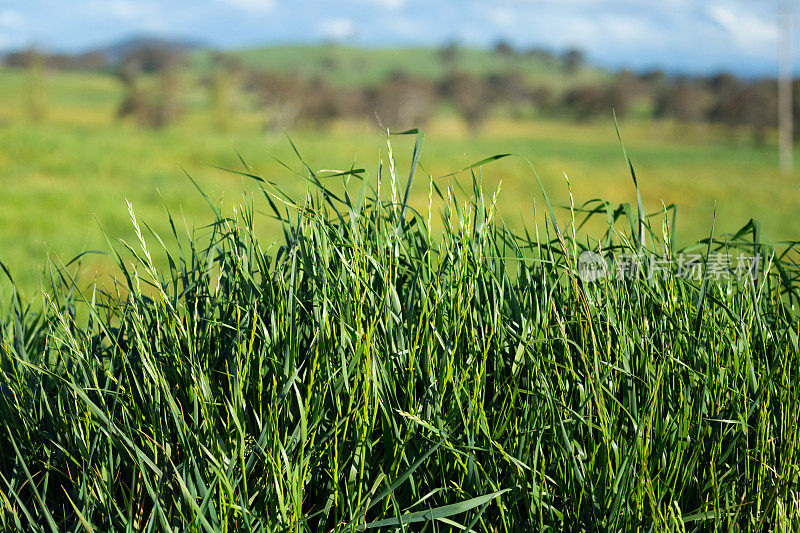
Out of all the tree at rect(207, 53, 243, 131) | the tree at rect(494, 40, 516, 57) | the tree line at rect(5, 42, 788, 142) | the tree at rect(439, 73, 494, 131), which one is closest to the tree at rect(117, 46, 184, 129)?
the tree line at rect(5, 42, 788, 142)

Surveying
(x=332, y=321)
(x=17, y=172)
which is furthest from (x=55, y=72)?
(x=332, y=321)

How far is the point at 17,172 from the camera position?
1496cm

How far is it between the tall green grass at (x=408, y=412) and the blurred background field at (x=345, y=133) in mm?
329

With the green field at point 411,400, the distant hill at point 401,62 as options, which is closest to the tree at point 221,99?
the distant hill at point 401,62

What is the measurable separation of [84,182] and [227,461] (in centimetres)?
1424

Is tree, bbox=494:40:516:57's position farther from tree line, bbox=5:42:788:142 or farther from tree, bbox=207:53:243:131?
tree, bbox=207:53:243:131

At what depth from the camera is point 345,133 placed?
6675 centimetres

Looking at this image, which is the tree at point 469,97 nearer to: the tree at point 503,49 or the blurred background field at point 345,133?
the blurred background field at point 345,133

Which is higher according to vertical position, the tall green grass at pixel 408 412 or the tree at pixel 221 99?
the tree at pixel 221 99

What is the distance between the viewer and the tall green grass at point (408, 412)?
4.66 feet

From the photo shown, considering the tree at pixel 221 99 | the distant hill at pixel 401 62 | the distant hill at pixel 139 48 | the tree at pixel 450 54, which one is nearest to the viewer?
the tree at pixel 221 99

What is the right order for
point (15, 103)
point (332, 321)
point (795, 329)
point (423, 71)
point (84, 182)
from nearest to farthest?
1. point (332, 321)
2. point (795, 329)
3. point (84, 182)
4. point (15, 103)
5. point (423, 71)

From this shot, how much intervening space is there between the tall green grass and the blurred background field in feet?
1.08

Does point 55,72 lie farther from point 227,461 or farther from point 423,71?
point 227,461
